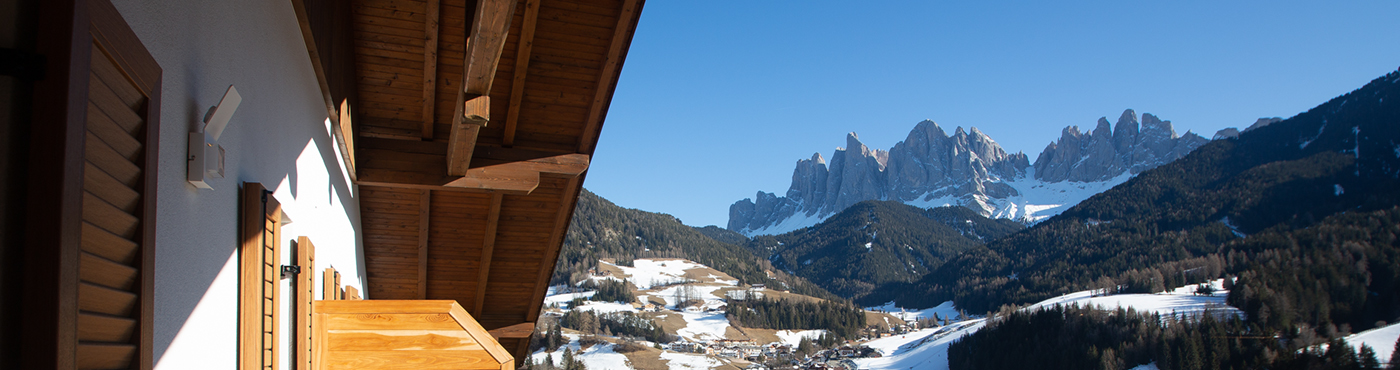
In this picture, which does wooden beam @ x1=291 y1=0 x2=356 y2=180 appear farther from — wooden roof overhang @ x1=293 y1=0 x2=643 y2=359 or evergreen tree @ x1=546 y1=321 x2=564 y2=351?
evergreen tree @ x1=546 y1=321 x2=564 y2=351

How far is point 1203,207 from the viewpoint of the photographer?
101562 mm

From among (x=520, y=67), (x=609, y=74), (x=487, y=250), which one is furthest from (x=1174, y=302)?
(x=520, y=67)

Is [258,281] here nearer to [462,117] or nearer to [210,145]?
[210,145]

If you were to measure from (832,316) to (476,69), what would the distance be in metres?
88.1

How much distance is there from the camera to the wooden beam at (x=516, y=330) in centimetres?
1063

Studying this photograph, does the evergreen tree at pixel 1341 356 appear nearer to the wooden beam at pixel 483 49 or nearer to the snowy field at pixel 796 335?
the snowy field at pixel 796 335

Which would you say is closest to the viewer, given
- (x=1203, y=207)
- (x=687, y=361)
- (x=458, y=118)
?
(x=458, y=118)

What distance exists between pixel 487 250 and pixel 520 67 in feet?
11.2

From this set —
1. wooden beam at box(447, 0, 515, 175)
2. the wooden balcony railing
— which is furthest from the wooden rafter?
the wooden balcony railing

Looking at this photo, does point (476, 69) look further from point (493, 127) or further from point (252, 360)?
point (493, 127)

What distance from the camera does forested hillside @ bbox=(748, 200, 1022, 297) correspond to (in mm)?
150625

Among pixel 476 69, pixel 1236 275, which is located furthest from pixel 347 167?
pixel 1236 275

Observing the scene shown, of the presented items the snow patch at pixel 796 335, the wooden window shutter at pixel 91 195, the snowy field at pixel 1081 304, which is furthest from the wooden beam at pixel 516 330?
the snow patch at pixel 796 335

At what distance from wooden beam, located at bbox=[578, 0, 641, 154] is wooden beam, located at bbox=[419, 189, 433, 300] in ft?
5.82
